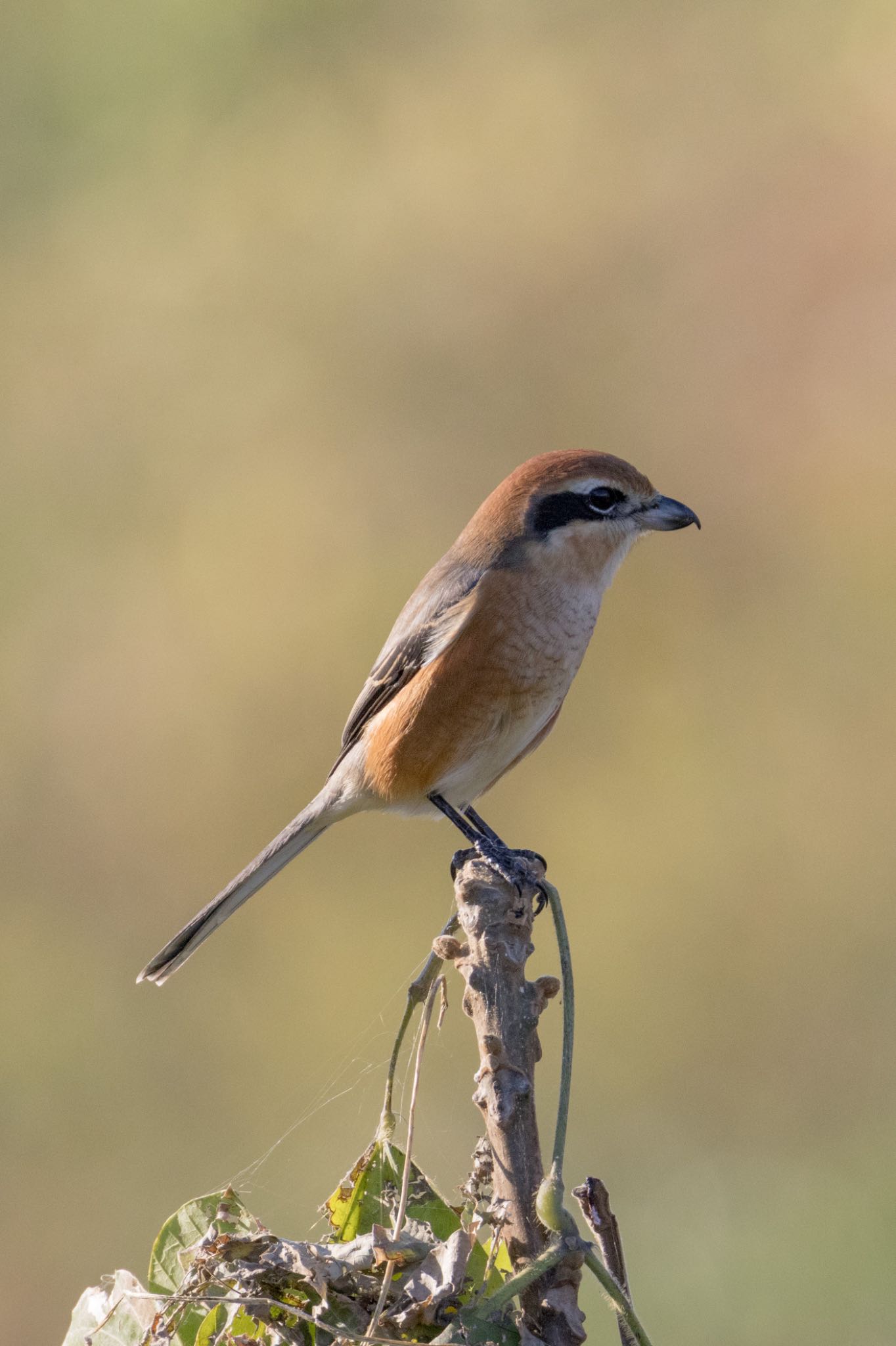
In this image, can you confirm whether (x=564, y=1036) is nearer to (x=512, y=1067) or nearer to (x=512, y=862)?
(x=512, y=1067)

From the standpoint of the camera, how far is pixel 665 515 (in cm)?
266

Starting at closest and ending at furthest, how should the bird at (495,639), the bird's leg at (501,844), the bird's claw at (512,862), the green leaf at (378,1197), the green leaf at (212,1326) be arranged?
the green leaf at (212,1326) < the green leaf at (378,1197) < the bird's claw at (512,862) < the bird's leg at (501,844) < the bird at (495,639)

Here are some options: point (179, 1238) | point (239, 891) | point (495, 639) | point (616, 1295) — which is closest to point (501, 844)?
point (495, 639)

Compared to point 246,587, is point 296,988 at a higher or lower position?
lower

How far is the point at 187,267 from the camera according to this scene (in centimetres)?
630

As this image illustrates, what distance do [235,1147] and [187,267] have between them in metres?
4.00

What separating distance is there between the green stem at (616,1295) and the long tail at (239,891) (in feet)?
4.91

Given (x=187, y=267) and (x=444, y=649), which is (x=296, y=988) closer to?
(x=444, y=649)

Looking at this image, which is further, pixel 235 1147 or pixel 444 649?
pixel 235 1147

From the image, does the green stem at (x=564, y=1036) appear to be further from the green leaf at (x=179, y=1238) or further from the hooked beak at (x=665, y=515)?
the hooked beak at (x=665, y=515)

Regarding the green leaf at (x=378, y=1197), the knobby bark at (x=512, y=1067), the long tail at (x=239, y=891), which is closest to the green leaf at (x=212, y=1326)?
the green leaf at (x=378, y=1197)

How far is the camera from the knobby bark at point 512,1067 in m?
1.19

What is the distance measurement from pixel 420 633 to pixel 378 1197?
140cm

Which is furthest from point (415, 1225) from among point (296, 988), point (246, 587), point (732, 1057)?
point (246, 587)
